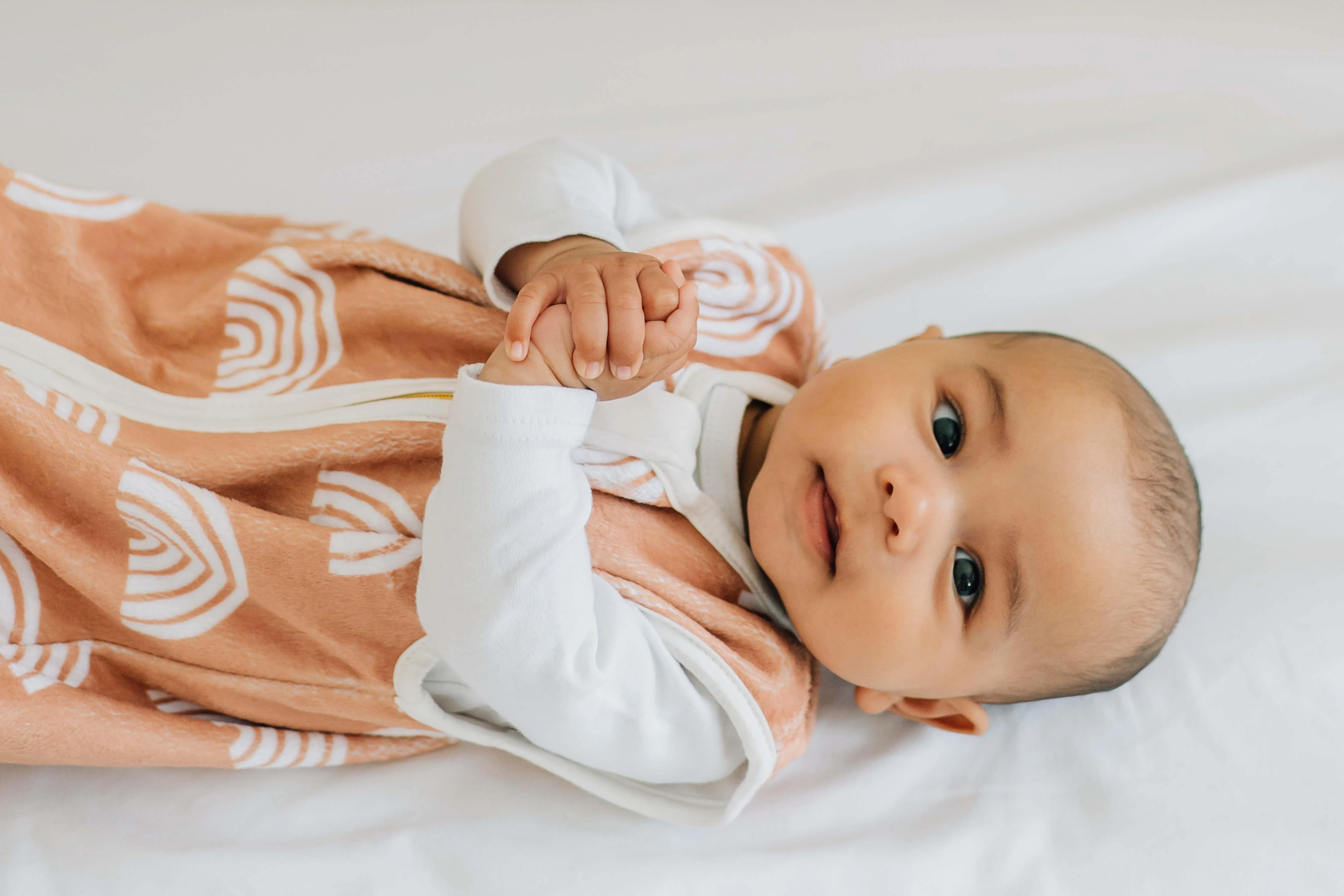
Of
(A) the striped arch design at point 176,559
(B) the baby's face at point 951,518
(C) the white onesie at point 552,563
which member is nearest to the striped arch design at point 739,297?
(C) the white onesie at point 552,563

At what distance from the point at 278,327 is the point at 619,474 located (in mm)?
354

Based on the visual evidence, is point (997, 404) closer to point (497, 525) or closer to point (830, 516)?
point (830, 516)

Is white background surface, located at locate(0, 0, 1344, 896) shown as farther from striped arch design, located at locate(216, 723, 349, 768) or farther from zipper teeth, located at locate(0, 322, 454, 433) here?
zipper teeth, located at locate(0, 322, 454, 433)

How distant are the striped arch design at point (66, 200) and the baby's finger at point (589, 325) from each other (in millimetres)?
502

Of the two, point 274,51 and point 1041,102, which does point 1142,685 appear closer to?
point 1041,102

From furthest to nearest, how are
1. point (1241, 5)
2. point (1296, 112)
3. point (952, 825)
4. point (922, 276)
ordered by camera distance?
point (1241, 5) → point (1296, 112) → point (922, 276) → point (952, 825)

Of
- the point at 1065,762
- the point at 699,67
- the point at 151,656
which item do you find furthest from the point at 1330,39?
the point at 151,656

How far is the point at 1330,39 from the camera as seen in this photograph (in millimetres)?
1438

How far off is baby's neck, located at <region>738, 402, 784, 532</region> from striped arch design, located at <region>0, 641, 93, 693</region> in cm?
60

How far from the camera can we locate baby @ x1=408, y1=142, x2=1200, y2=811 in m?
0.73

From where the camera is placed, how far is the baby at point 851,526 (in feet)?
2.39

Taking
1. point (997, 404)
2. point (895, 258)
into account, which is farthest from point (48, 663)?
point (895, 258)

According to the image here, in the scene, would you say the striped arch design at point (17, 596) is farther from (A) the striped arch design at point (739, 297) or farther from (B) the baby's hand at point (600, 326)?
(A) the striped arch design at point (739, 297)

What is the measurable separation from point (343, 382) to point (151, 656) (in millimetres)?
302
